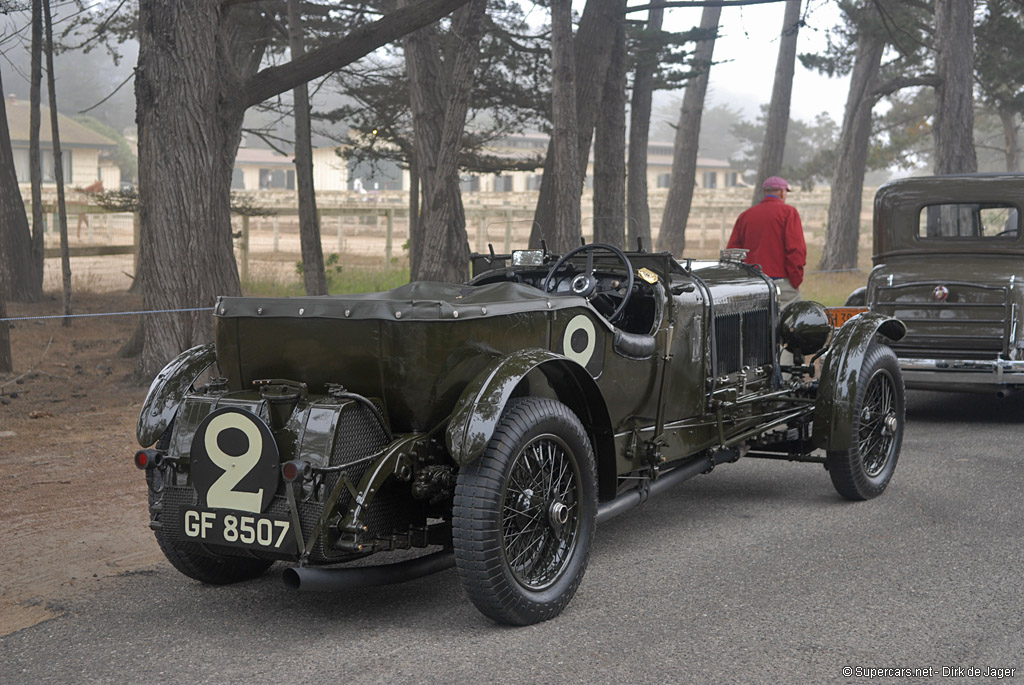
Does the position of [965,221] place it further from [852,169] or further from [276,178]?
[276,178]

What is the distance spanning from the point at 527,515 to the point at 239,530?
3.78 ft

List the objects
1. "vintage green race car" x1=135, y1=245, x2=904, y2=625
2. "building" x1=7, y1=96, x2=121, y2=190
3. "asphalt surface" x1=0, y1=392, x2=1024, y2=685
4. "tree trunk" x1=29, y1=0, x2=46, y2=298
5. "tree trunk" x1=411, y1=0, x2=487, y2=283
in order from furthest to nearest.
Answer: "building" x1=7, y1=96, x2=121, y2=190 → "tree trunk" x1=29, y1=0, x2=46, y2=298 → "tree trunk" x1=411, y1=0, x2=487, y2=283 → "vintage green race car" x1=135, y1=245, x2=904, y2=625 → "asphalt surface" x1=0, y1=392, x2=1024, y2=685

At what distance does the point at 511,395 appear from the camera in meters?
4.44

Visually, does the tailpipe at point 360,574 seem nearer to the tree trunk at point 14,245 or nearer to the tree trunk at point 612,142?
the tree trunk at point 612,142

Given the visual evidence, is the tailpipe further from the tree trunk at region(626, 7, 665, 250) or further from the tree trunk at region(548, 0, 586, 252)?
the tree trunk at region(626, 7, 665, 250)

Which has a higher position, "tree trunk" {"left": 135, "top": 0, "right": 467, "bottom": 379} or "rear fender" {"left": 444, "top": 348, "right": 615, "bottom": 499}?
"tree trunk" {"left": 135, "top": 0, "right": 467, "bottom": 379}

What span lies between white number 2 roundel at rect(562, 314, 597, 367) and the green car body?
16.4ft

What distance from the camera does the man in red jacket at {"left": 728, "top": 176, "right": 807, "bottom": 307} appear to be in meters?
8.57

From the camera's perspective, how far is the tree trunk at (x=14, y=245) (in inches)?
600

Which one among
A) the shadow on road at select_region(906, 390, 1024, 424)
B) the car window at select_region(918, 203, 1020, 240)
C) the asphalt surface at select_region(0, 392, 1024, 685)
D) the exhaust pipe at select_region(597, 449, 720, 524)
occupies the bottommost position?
the shadow on road at select_region(906, 390, 1024, 424)

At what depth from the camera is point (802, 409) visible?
6.53 m

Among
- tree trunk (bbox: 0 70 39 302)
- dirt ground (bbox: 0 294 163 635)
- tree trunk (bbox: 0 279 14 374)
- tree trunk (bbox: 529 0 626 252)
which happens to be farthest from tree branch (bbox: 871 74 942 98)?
tree trunk (bbox: 0 70 39 302)

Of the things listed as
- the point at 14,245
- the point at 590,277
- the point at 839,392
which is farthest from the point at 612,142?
the point at 590,277

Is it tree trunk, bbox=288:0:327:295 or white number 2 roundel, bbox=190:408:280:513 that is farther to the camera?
tree trunk, bbox=288:0:327:295
